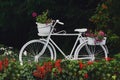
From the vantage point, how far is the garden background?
11.1 meters

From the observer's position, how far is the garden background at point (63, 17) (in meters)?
11.1

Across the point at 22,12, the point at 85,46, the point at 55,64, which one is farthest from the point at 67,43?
the point at 55,64

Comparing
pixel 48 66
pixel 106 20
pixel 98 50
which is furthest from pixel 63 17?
pixel 48 66

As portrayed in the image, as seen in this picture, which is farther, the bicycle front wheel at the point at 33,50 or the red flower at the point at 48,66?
the bicycle front wheel at the point at 33,50

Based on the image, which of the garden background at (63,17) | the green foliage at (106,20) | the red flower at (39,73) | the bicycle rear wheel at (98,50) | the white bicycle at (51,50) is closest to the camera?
the red flower at (39,73)

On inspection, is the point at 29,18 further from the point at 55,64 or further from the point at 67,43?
the point at 55,64

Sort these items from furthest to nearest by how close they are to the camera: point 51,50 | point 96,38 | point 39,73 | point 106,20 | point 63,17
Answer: point 63,17
point 106,20
point 51,50
point 96,38
point 39,73

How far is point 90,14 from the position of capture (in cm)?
1238

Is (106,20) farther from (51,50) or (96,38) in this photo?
(51,50)

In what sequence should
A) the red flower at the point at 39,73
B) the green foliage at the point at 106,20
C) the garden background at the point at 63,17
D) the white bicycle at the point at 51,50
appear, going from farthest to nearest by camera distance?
1. the garden background at the point at 63,17
2. the green foliage at the point at 106,20
3. the white bicycle at the point at 51,50
4. the red flower at the point at 39,73

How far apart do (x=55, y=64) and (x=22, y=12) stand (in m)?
5.11

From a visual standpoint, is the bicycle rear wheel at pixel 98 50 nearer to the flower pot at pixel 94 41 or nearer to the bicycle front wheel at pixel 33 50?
the flower pot at pixel 94 41

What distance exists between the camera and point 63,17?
41.2 ft

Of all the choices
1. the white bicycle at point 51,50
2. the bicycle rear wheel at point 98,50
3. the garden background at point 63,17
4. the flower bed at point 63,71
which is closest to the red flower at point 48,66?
the flower bed at point 63,71
